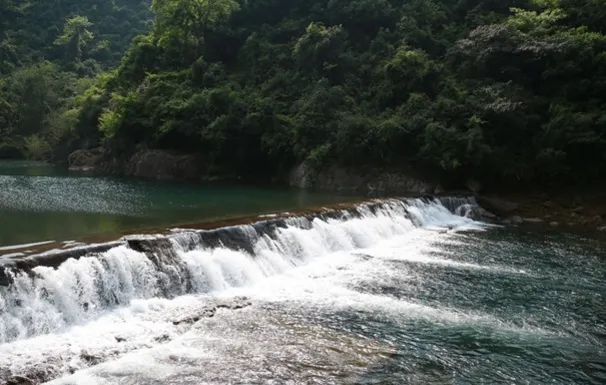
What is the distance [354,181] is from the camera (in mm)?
29938

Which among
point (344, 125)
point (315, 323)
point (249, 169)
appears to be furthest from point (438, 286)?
point (249, 169)

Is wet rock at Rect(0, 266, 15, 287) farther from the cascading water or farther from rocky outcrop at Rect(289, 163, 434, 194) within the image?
rocky outcrop at Rect(289, 163, 434, 194)

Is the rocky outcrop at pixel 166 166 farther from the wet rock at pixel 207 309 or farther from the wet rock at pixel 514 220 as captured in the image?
the wet rock at pixel 207 309

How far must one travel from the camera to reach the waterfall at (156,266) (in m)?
9.12

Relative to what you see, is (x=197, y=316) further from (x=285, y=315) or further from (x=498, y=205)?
(x=498, y=205)

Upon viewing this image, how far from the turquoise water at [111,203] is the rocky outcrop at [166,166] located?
8.66 ft

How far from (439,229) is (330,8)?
23.5 metres

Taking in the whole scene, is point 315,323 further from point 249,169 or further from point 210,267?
point 249,169

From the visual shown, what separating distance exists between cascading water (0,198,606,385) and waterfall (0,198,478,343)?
29 millimetres

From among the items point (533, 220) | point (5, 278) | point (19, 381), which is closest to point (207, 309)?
point (5, 278)

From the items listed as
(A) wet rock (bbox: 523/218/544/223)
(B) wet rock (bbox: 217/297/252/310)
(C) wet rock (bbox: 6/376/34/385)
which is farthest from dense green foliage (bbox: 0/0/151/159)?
(C) wet rock (bbox: 6/376/34/385)

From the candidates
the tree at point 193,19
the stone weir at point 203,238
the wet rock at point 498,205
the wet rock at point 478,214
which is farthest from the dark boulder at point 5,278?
the tree at point 193,19

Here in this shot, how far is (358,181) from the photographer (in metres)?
29.8

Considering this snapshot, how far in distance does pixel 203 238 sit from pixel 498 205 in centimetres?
1622
